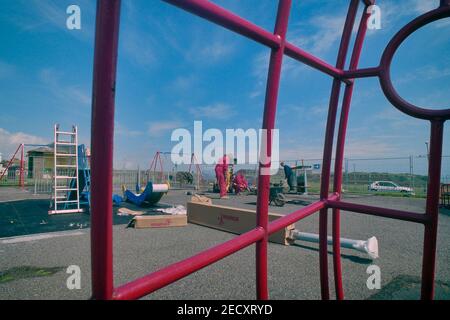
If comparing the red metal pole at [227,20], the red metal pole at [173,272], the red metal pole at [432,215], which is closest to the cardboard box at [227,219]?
the red metal pole at [432,215]

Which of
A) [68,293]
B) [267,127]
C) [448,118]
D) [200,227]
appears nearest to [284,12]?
[267,127]

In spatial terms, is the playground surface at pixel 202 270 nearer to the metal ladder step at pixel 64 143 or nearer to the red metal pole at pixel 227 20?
the red metal pole at pixel 227 20

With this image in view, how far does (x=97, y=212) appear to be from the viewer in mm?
466

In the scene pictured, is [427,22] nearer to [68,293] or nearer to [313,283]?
[313,283]

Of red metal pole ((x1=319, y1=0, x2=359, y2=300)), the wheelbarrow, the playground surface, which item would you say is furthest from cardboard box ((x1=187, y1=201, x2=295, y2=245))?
the wheelbarrow

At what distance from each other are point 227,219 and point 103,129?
479 cm

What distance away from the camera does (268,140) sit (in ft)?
2.68

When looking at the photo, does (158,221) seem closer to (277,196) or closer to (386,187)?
(277,196)

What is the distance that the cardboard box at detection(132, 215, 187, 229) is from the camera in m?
5.26

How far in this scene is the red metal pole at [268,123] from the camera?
32.2 inches

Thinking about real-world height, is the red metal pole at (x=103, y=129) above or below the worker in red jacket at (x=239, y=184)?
above

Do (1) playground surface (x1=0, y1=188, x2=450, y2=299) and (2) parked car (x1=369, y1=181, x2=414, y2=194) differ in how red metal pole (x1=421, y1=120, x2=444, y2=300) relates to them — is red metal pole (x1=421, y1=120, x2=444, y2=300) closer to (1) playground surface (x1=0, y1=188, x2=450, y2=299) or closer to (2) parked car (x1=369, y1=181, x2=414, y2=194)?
(1) playground surface (x1=0, y1=188, x2=450, y2=299)

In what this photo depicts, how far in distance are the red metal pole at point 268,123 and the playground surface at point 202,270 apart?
5.48ft

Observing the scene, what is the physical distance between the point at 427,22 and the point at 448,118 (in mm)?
394
